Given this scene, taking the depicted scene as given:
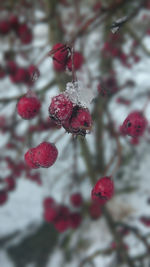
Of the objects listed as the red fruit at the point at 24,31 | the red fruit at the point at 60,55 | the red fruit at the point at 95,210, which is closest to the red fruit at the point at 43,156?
the red fruit at the point at 60,55

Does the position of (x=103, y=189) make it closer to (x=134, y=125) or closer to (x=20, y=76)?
(x=134, y=125)

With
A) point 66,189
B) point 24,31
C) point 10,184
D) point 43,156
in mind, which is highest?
point 24,31

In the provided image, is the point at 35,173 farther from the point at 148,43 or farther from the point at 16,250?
the point at 148,43

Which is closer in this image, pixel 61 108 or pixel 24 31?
pixel 61 108

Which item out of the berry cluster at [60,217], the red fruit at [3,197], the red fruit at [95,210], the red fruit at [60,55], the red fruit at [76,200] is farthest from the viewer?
the red fruit at [95,210]

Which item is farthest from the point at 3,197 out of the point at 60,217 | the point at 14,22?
the point at 14,22

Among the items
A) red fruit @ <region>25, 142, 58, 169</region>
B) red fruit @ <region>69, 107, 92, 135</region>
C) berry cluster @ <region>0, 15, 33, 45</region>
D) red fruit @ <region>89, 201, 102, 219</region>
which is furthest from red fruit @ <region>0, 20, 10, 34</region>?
red fruit @ <region>89, 201, 102, 219</region>

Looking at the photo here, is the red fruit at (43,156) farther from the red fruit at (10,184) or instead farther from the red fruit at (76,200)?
the red fruit at (76,200)
